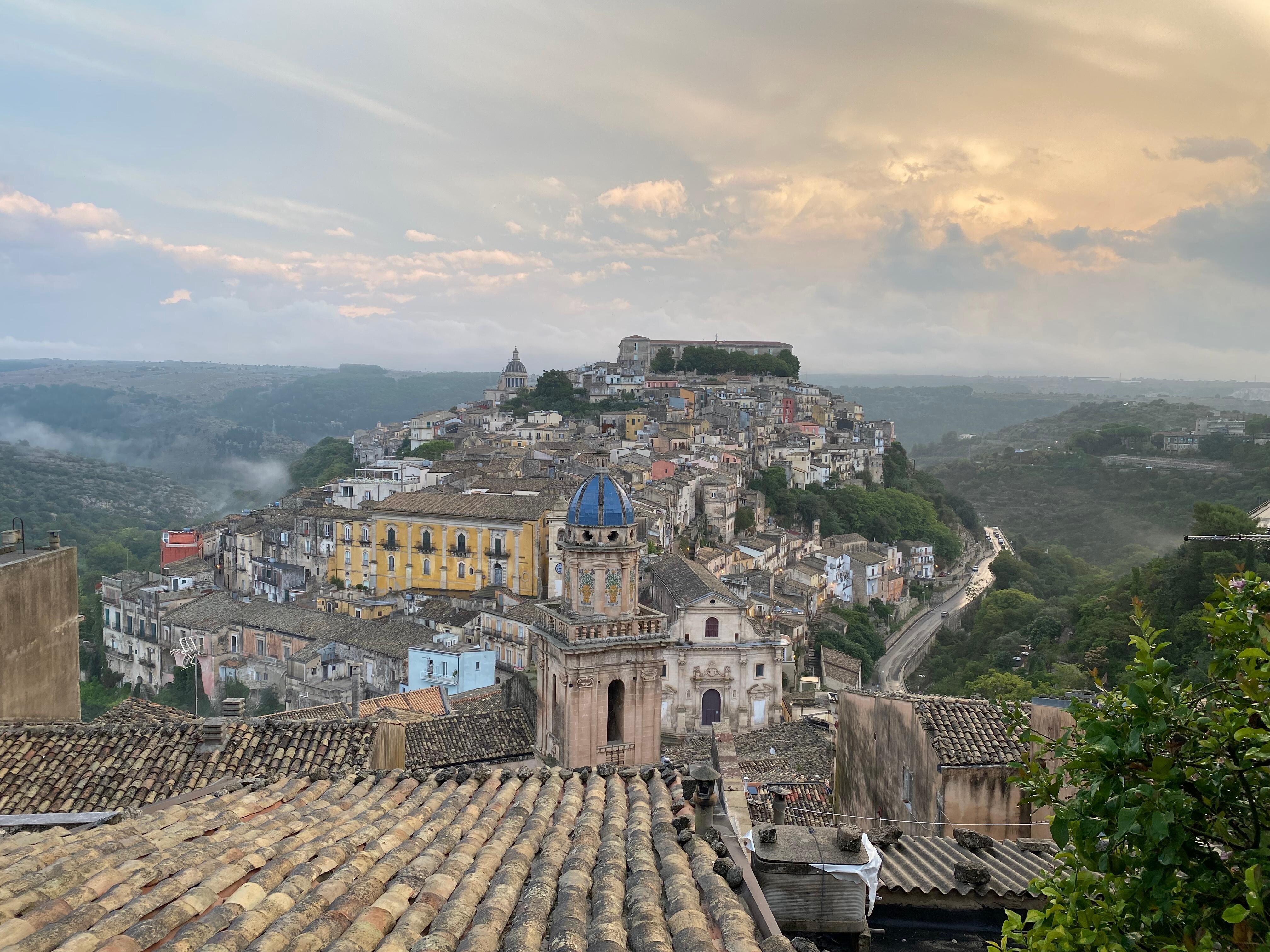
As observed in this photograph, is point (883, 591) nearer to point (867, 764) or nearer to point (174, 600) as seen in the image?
point (174, 600)

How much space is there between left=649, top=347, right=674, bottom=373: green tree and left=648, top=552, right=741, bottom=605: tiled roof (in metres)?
62.9

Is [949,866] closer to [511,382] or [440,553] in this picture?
[440,553]

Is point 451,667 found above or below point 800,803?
below

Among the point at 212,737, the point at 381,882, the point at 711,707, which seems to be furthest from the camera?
the point at 711,707

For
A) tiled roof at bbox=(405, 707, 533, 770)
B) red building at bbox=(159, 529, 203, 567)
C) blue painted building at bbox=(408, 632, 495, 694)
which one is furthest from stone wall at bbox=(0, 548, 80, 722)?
red building at bbox=(159, 529, 203, 567)

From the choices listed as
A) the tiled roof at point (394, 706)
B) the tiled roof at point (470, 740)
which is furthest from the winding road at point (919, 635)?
the tiled roof at point (470, 740)

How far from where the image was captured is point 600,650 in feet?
60.3

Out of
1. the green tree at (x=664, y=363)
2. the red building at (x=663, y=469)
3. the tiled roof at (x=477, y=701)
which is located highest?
the green tree at (x=664, y=363)

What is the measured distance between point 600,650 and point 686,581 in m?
16.4

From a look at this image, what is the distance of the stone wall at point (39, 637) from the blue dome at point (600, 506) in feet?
29.4

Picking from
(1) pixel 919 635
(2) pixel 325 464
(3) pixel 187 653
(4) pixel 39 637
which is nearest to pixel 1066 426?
(1) pixel 919 635

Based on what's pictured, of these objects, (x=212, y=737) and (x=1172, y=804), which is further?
(x=212, y=737)

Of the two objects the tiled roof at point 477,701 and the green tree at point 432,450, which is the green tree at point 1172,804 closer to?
the tiled roof at point 477,701

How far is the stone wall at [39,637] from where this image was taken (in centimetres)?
1180
